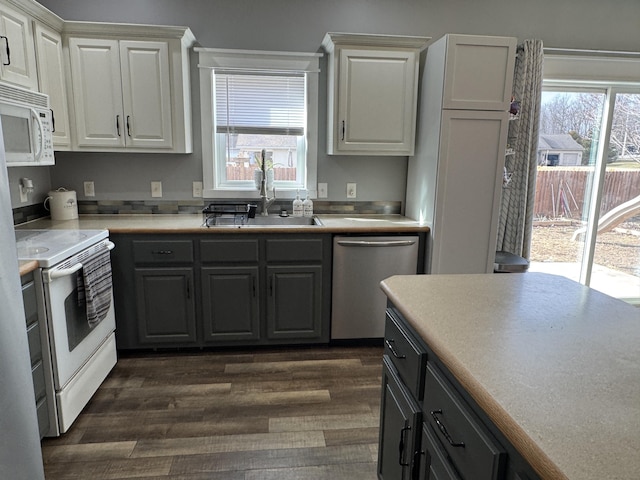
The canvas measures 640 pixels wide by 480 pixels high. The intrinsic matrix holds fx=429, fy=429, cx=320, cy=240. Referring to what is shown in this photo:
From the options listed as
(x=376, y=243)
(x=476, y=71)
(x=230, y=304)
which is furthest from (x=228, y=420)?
(x=476, y=71)

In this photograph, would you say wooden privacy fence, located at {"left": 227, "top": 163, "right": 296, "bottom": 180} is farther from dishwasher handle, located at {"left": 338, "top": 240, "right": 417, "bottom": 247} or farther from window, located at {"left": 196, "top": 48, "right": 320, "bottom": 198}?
dishwasher handle, located at {"left": 338, "top": 240, "right": 417, "bottom": 247}

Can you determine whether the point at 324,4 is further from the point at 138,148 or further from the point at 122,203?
the point at 122,203

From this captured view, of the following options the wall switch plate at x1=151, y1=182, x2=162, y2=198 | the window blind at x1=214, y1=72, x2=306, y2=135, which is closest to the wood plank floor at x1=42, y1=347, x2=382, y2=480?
the wall switch plate at x1=151, y1=182, x2=162, y2=198

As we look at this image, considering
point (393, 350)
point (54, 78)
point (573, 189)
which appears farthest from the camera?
Result: point (573, 189)

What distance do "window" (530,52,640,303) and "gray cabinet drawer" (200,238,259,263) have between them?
2470 millimetres

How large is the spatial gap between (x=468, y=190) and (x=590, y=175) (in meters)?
1.63

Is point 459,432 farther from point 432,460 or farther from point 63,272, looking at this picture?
point 63,272

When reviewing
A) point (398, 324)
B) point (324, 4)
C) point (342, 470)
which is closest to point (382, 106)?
point (324, 4)

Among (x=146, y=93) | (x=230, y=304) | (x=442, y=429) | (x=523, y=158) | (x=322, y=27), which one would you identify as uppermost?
(x=322, y=27)

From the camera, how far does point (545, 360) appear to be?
1.01 meters

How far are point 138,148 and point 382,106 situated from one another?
1.72 metres

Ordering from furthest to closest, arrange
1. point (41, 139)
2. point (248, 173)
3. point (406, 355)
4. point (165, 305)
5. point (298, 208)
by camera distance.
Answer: point (248, 173) < point (298, 208) < point (165, 305) < point (41, 139) < point (406, 355)

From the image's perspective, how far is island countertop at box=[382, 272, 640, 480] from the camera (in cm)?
72

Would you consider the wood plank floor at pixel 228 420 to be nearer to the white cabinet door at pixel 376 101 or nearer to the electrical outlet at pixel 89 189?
the electrical outlet at pixel 89 189
